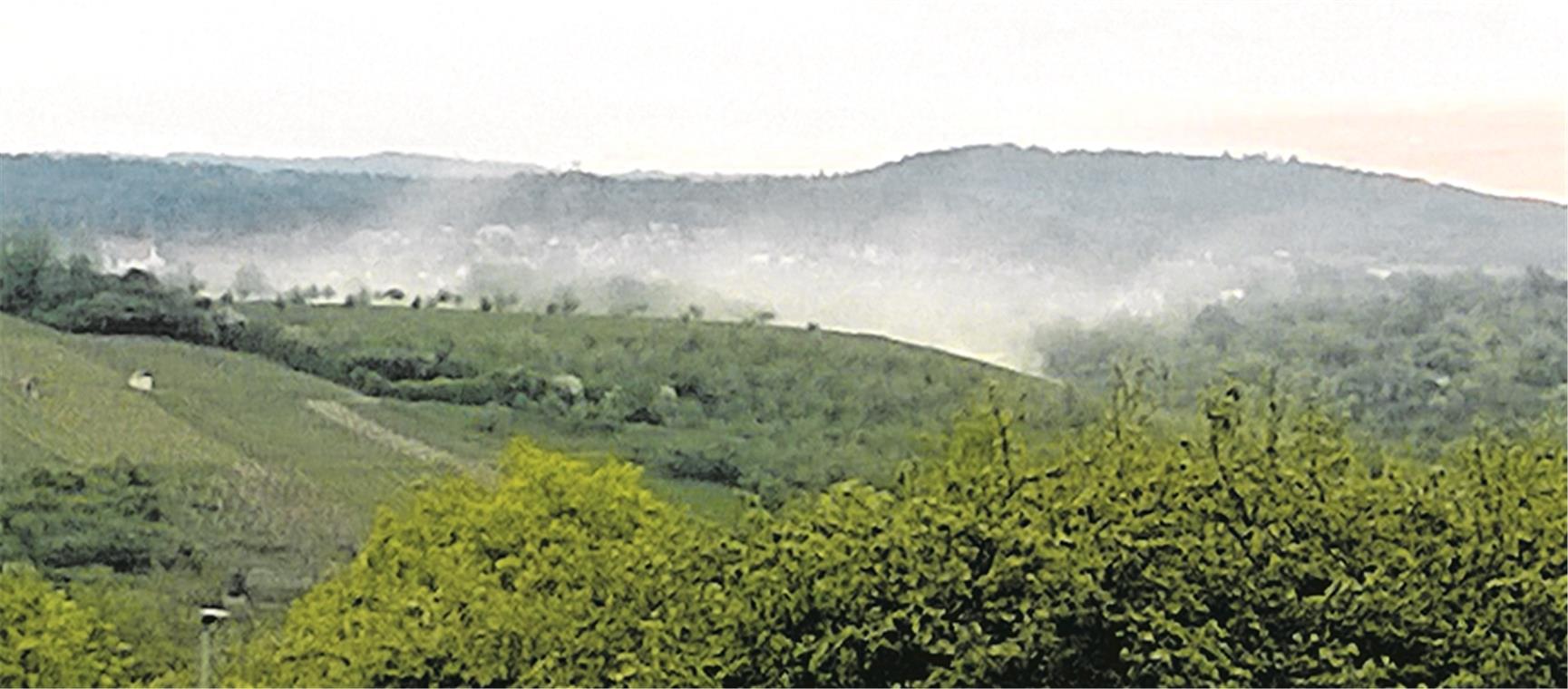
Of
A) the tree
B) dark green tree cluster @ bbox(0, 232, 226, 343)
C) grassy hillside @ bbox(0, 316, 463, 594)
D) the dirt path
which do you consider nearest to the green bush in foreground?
grassy hillside @ bbox(0, 316, 463, 594)

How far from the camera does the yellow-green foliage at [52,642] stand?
38.8 ft

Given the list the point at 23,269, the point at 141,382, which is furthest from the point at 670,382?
the point at 23,269

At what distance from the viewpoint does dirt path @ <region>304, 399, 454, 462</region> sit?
14250 millimetres

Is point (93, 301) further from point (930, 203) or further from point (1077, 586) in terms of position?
point (1077, 586)

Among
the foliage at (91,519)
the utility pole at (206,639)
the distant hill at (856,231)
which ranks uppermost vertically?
the distant hill at (856,231)

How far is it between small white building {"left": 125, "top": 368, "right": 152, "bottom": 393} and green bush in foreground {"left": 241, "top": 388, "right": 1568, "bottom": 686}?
3.14m

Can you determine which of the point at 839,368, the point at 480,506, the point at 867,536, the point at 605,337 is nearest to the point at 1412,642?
the point at 867,536

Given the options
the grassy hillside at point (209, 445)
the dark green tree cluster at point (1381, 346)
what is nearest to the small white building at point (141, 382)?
the grassy hillside at point (209, 445)

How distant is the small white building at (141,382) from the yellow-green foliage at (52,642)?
1.52m

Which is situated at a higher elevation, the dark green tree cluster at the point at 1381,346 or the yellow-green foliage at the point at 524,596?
the dark green tree cluster at the point at 1381,346

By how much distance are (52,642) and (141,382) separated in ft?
7.65

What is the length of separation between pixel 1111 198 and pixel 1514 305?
2.44 metres

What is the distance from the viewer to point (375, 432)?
14.3m

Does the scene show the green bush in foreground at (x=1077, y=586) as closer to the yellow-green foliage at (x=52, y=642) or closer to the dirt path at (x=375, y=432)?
the yellow-green foliage at (x=52, y=642)
